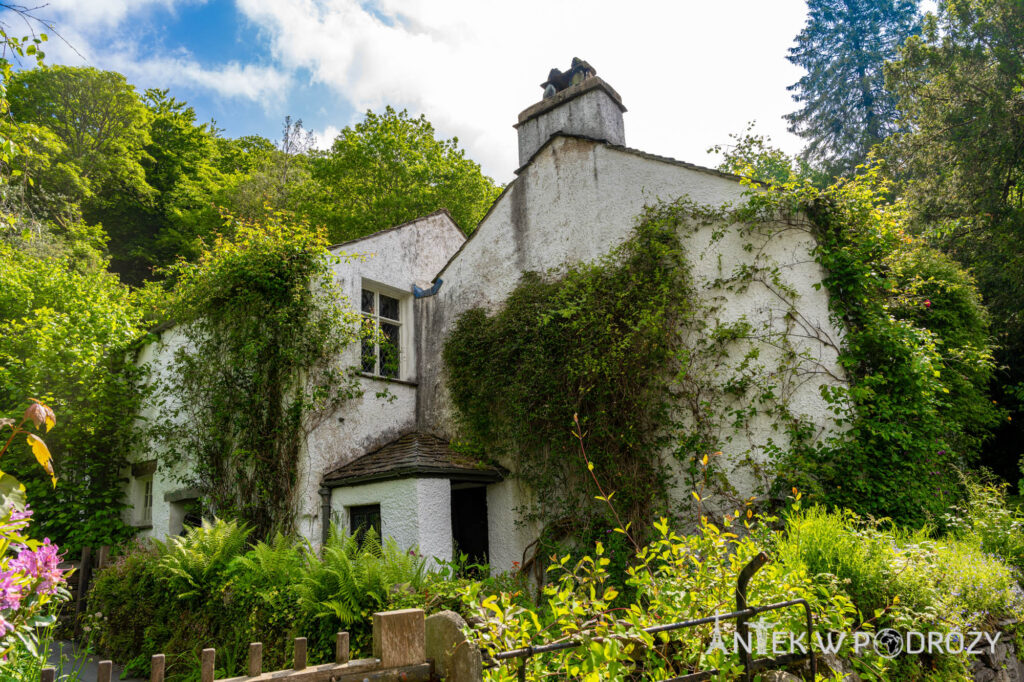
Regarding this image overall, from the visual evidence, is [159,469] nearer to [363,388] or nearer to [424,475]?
[363,388]

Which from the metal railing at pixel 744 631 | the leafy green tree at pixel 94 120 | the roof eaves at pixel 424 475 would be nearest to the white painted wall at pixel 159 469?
the roof eaves at pixel 424 475

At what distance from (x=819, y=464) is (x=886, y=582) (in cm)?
326

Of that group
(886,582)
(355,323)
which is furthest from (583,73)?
(886,582)

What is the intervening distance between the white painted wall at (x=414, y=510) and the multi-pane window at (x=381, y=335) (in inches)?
96.1

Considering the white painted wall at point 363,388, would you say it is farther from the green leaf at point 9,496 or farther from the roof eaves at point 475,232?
the green leaf at point 9,496

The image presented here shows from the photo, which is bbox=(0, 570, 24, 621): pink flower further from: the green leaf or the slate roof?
the slate roof

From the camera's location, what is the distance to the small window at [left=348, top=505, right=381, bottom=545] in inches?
344

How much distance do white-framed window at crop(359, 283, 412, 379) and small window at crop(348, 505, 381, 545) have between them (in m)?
2.45

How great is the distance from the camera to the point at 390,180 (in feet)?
77.9

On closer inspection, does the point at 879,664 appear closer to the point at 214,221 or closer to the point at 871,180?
the point at 871,180

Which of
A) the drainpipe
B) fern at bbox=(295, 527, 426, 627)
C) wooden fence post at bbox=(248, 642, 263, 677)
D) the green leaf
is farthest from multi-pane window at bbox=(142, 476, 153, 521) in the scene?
the green leaf

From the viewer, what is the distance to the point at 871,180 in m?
7.58

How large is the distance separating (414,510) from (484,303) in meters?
4.02

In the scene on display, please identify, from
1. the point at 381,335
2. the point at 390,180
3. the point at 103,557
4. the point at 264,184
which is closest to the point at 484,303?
the point at 381,335
